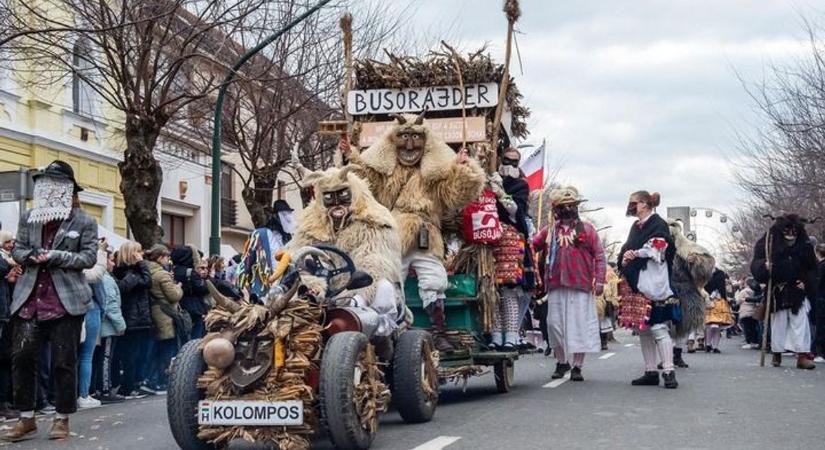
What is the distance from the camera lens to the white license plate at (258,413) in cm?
665

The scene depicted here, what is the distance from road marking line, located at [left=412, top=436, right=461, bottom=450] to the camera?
288 inches

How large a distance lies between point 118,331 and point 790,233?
914 centimetres

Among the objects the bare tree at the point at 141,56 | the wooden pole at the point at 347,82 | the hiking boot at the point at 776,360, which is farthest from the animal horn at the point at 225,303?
the bare tree at the point at 141,56

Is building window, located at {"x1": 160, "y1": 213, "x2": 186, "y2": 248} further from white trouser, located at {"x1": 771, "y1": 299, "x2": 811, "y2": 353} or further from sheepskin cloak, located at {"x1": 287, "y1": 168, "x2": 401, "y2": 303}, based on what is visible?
sheepskin cloak, located at {"x1": 287, "y1": 168, "x2": 401, "y2": 303}

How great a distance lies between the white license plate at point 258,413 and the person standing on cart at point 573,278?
19.1 feet

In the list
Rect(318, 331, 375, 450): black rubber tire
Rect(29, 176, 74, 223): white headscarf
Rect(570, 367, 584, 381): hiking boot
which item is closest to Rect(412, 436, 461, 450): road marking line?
Rect(318, 331, 375, 450): black rubber tire

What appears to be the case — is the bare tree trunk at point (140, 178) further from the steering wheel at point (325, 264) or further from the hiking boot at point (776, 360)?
the steering wheel at point (325, 264)

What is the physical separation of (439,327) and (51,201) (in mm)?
3546

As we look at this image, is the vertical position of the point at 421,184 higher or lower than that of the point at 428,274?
higher

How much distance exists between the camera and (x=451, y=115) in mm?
11555

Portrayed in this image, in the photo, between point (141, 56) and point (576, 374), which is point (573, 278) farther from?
point (141, 56)

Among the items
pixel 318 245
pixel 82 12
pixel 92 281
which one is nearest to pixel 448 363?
pixel 318 245

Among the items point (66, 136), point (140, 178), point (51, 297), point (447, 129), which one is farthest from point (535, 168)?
point (66, 136)

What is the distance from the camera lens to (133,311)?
42.4 ft
